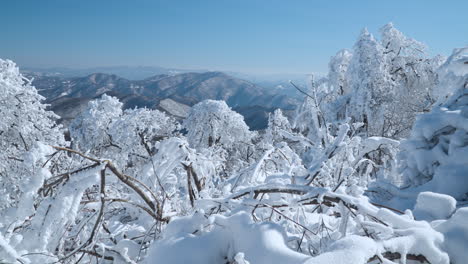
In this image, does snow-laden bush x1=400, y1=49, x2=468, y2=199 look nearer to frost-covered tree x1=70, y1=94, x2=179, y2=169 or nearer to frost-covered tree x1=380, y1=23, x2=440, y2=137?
frost-covered tree x1=380, y1=23, x2=440, y2=137

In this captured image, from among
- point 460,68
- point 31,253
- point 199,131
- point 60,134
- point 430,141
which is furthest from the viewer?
point 199,131

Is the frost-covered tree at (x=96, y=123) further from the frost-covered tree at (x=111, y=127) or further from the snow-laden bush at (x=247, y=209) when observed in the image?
the snow-laden bush at (x=247, y=209)

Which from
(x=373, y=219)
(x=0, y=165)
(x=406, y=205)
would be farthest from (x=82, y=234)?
(x=0, y=165)

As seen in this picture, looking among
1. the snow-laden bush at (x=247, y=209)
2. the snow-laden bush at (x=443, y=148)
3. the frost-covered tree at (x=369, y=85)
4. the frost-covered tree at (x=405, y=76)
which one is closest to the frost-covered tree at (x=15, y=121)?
the snow-laden bush at (x=247, y=209)

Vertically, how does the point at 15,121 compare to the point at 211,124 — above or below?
above

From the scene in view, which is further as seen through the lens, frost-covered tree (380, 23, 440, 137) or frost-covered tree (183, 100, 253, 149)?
frost-covered tree (183, 100, 253, 149)

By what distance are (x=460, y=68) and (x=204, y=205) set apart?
241cm

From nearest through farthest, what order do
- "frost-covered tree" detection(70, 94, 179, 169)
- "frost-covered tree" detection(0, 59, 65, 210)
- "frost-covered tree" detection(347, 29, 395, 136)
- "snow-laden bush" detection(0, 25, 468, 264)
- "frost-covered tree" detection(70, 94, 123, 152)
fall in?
"snow-laden bush" detection(0, 25, 468, 264) → "frost-covered tree" detection(0, 59, 65, 210) → "frost-covered tree" detection(347, 29, 395, 136) → "frost-covered tree" detection(70, 94, 179, 169) → "frost-covered tree" detection(70, 94, 123, 152)

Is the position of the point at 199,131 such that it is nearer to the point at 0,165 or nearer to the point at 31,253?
the point at 0,165

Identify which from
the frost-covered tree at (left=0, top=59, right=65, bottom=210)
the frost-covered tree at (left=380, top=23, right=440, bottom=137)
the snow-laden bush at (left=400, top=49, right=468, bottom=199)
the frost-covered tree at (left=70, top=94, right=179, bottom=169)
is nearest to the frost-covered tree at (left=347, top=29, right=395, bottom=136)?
the frost-covered tree at (left=380, top=23, right=440, bottom=137)

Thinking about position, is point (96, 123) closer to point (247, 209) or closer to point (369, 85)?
point (369, 85)

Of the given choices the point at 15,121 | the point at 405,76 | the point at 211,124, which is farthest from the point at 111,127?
the point at 405,76

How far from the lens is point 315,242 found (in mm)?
1147

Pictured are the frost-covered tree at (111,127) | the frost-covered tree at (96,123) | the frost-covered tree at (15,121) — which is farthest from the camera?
the frost-covered tree at (96,123)
